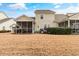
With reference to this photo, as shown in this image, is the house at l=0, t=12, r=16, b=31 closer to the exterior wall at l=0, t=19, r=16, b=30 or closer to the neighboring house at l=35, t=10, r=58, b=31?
the exterior wall at l=0, t=19, r=16, b=30

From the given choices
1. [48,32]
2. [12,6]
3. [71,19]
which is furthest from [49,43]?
[12,6]

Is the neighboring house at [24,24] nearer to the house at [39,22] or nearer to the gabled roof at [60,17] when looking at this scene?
the house at [39,22]

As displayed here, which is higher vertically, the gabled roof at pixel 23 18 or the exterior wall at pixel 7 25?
the gabled roof at pixel 23 18

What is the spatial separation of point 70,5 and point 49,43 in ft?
3.17

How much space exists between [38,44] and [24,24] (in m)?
0.55

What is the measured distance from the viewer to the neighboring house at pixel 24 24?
6.08 m

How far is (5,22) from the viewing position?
5992 millimetres

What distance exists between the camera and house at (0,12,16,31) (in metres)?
5.98

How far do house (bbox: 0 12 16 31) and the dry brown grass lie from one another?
0.17 m

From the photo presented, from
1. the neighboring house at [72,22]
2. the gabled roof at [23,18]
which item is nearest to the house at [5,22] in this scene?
the gabled roof at [23,18]

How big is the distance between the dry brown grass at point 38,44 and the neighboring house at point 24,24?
18 centimetres

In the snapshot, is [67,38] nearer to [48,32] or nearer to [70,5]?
Result: [48,32]

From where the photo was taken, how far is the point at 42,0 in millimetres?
5527

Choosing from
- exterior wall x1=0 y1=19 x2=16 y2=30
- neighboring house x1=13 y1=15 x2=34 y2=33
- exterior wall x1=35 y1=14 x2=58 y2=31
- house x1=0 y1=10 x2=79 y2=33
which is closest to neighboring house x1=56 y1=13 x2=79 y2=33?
house x1=0 y1=10 x2=79 y2=33
